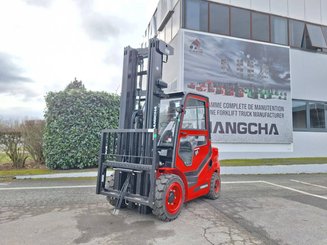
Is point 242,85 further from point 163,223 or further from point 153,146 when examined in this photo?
point 163,223

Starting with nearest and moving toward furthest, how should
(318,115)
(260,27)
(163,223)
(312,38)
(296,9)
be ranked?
(163,223) < (260,27) < (296,9) < (312,38) < (318,115)

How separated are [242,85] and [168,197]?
967 cm

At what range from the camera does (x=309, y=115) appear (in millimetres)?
14172

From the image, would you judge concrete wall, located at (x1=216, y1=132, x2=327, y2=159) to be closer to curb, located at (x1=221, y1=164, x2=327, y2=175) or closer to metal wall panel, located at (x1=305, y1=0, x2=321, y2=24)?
curb, located at (x1=221, y1=164, x2=327, y2=175)

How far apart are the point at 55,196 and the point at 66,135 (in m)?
3.78

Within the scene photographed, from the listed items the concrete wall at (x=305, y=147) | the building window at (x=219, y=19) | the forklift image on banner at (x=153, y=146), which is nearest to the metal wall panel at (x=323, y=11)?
the building window at (x=219, y=19)

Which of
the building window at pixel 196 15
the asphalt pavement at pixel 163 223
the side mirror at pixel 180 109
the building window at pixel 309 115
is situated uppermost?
the building window at pixel 196 15

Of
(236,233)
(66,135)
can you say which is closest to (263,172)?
(236,233)

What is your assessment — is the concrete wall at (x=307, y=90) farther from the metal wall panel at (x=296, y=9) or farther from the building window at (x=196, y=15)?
the building window at (x=196, y=15)

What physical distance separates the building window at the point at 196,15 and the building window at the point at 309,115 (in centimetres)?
690

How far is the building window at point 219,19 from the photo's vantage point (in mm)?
12312

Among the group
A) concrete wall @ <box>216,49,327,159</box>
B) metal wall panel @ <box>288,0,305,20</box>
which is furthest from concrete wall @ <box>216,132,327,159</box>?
metal wall panel @ <box>288,0,305,20</box>

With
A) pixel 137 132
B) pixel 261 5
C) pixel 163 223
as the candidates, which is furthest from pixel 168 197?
pixel 261 5

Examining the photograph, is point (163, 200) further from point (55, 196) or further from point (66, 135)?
point (66, 135)
